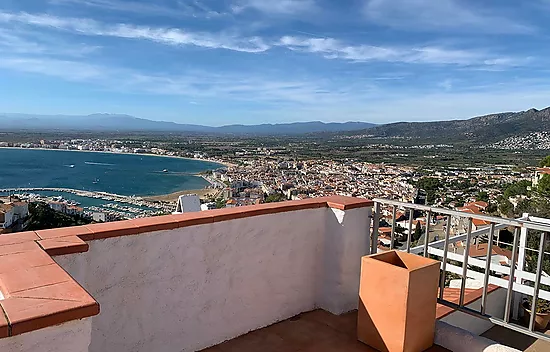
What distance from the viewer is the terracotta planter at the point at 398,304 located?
7.35 ft

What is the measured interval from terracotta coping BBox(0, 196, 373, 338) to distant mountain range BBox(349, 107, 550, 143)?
46.1 meters

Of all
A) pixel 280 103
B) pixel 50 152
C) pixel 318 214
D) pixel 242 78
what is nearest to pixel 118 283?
pixel 318 214

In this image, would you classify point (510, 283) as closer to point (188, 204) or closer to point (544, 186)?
point (188, 204)

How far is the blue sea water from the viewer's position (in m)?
44.7

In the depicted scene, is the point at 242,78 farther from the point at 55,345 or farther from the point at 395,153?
the point at 55,345

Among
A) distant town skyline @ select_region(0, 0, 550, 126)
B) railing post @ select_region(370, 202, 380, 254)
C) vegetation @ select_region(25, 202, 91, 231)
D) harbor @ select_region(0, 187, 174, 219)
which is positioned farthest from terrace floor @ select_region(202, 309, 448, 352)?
harbor @ select_region(0, 187, 174, 219)

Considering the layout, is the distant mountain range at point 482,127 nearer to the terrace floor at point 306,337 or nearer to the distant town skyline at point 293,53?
the distant town skyline at point 293,53

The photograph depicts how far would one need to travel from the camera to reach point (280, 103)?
4372 cm

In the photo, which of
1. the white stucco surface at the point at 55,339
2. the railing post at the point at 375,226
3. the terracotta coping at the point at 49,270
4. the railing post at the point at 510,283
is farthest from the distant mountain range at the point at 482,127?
the white stucco surface at the point at 55,339

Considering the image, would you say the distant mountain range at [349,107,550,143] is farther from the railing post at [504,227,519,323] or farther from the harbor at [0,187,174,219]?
the railing post at [504,227,519,323]

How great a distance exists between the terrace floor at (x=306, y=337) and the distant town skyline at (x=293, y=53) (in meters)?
10.3

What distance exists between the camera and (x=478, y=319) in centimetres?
315

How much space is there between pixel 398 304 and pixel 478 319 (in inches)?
53.3

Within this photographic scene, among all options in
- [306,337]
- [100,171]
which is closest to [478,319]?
[306,337]
